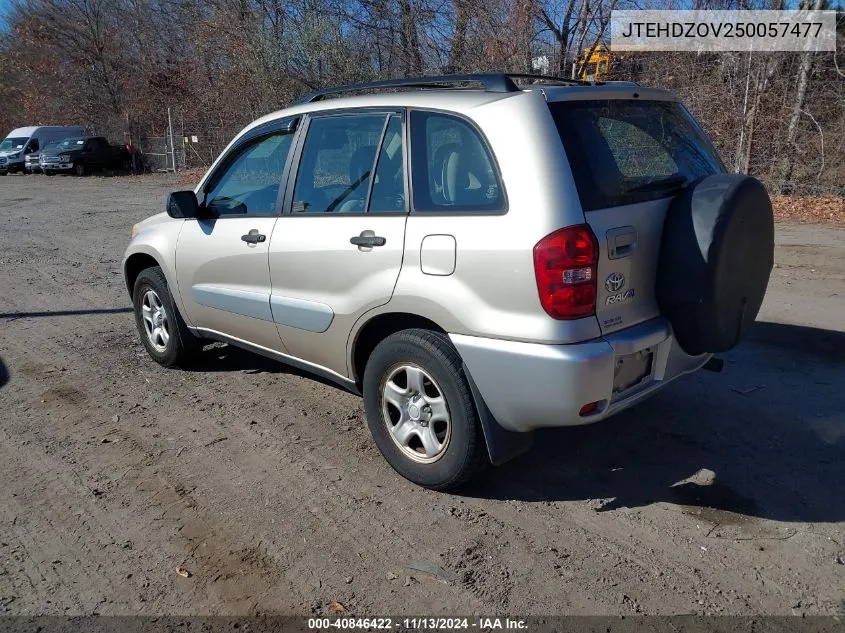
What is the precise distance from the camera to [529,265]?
314cm

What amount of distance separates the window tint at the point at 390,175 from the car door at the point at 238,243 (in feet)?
2.66

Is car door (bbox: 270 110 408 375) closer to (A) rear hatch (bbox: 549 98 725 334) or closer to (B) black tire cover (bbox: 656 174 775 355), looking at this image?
(A) rear hatch (bbox: 549 98 725 334)

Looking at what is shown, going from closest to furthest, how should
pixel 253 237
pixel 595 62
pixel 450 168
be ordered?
pixel 450 168 → pixel 253 237 → pixel 595 62

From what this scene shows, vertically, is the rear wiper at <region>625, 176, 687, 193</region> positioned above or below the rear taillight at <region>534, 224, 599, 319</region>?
above

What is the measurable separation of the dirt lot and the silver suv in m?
0.43

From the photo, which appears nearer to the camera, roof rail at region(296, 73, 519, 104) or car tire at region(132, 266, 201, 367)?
roof rail at region(296, 73, 519, 104)

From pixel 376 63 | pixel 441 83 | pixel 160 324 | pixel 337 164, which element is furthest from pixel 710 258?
pixel 376 63

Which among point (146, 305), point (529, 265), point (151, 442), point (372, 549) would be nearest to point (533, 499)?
point (372, 549)

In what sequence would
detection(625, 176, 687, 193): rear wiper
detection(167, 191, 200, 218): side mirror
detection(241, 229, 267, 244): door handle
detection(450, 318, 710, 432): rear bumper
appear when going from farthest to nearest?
1. detection(167, 191, 200, 218): side mirror
2. detection(241, 229, 267, 244): door handle
3. detection(625, 176, 687, 193): rear wiper
4. detection(450, 318, 710, 432): rear bumper

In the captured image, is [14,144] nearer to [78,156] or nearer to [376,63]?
[78,156]

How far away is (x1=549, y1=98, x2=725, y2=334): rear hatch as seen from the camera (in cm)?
325

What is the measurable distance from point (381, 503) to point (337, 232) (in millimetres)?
1421

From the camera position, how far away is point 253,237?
446 centimetres

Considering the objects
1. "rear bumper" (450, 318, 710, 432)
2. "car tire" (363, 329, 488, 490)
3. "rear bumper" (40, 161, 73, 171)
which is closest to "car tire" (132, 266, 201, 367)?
"car tire" (363, 329, 488, 490)
